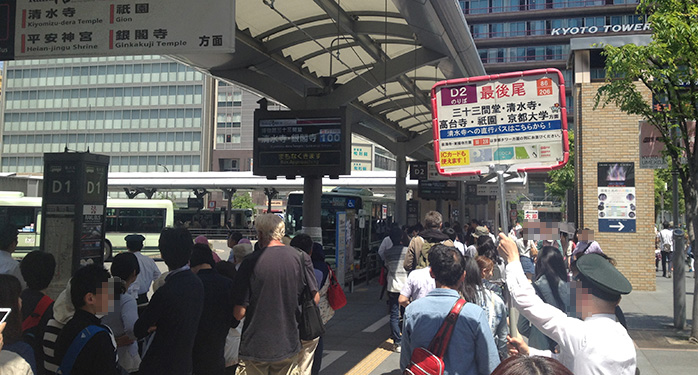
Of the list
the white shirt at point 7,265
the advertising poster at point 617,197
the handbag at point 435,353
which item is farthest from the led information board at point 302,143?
the advertising poster at point 617,197

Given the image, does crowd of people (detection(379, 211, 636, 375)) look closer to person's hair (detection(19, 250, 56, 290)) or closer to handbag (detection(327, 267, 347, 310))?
handbag (detection(327, 267, 347, 310))

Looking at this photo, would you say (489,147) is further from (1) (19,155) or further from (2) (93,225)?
(1) (19,155)

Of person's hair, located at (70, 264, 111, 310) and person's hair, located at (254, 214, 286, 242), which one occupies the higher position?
person's hair, located at (254, 214, 286, 242)

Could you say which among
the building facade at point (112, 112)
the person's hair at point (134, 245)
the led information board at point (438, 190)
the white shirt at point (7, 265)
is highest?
the building facade at point (112, 112)

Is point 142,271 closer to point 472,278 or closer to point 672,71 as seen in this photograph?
point 472,278

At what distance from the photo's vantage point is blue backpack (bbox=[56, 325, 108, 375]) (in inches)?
131

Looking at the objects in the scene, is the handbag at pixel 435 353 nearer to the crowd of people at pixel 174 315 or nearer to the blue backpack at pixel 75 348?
the crowd of people at pixel 174 315

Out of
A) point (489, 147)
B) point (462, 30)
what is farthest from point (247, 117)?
point (489, 147)

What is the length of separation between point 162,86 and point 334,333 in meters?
69.2

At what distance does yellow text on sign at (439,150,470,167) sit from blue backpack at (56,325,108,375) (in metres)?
2.92

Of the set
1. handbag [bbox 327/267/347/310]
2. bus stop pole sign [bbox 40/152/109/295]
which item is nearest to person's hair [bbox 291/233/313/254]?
handbag [bbox 327/267/347/310]

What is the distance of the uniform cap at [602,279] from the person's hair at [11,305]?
2931 mm

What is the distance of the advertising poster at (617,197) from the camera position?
52.3 feet

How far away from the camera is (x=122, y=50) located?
6.44 meters
